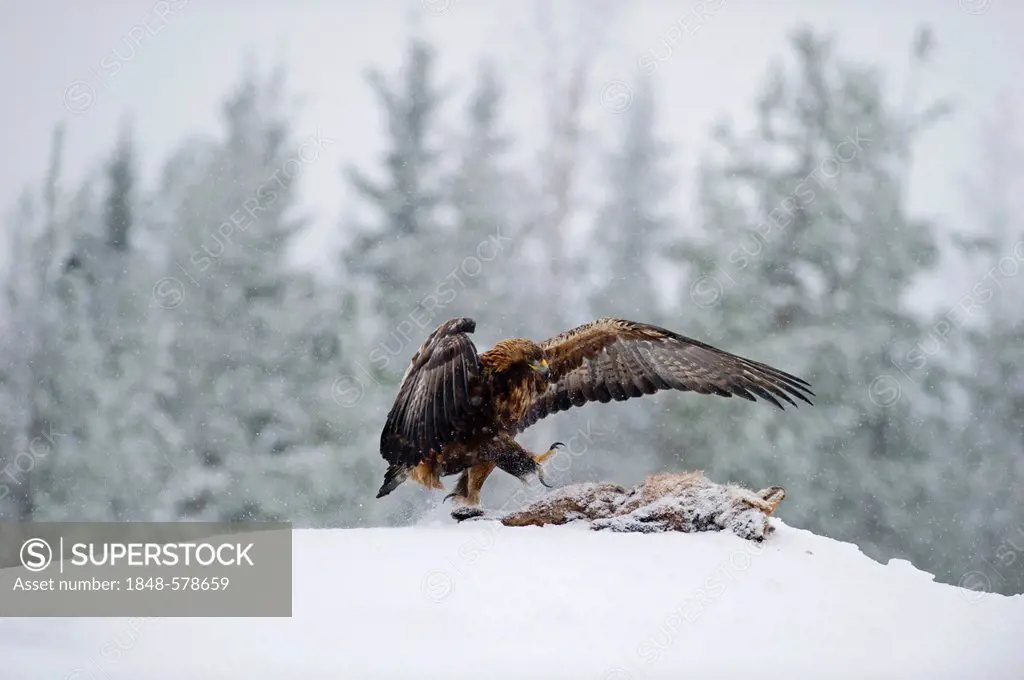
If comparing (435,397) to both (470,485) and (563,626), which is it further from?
(563,626)

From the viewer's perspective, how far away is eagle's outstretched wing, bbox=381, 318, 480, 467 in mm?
5051

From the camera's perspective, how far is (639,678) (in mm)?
3879

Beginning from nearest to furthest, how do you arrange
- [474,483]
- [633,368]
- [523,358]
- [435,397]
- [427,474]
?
1. [435,397]
2. [523,358]
3. [427,474]
4. [474,483]
5. [633,368]

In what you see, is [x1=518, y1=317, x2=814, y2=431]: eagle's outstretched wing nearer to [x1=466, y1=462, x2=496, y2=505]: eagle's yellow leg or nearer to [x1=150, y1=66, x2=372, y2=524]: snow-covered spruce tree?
[x1=466, y1=462, x2=496, y2=505]: eagle's yellow leg

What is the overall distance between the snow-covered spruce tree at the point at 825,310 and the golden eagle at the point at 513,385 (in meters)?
8.20

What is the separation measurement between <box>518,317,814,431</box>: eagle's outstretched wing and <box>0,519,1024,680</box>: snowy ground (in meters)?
1.10

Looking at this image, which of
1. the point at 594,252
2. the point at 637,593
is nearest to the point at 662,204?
the point at 594,252

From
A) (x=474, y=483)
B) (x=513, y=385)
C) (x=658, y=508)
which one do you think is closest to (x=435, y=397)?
(x=513, y=385)

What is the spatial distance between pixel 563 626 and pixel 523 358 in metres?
1.74

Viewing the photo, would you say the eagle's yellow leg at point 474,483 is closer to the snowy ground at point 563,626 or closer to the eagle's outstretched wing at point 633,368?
the eagle's outstretched wing at point 633,368

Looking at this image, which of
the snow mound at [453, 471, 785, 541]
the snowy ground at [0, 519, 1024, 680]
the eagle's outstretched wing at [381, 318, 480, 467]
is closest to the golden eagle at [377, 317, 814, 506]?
the eagle's outstretched wing at [381, 318, 480, 467]

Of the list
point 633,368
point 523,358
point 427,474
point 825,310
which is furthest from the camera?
point 825,310

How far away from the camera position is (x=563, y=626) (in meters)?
4.09

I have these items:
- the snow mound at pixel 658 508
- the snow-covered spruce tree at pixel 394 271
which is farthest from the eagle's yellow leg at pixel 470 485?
the snow-covered spruce tree at pixel 394 271
